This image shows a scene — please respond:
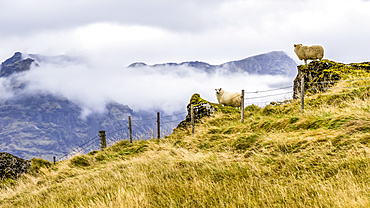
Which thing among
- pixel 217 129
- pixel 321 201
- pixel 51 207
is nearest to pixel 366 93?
pixel 217 129

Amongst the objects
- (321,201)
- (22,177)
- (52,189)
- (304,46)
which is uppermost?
(304,46)

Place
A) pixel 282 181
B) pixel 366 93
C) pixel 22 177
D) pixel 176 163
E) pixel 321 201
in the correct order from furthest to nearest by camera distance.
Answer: pixel 22 177 < pixel 366 93 < pixel 176 163 < pixel 282 181 < pixel 321 201

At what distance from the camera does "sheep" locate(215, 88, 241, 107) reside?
21075 mm

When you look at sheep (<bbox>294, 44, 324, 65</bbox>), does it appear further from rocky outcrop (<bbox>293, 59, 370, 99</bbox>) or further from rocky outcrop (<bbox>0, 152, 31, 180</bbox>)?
rocky outcrop (<bbox>0, 152, 31, 180</bbox>)

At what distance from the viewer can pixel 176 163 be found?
795 centimetres

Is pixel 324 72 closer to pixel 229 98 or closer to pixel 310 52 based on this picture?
pixel 310 52

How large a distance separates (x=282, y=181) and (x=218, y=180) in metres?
1.37

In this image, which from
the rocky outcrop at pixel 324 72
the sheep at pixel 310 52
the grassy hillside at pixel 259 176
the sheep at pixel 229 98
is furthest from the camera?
the sheep at pixel 229 98

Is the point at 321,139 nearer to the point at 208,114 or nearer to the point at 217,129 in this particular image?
the point at 217,129

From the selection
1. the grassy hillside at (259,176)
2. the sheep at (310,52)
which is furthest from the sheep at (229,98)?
the grassy hillside at (259,176)

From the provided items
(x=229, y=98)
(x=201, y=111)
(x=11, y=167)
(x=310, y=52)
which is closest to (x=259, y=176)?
(x=11, y=167)

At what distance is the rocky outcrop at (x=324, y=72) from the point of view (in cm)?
1634

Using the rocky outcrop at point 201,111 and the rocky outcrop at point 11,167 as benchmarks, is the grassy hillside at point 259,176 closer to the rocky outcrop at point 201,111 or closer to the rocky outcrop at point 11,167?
the rocky outcrop at point 11,167

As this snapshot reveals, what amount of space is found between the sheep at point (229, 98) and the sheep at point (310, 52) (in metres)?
5.54
